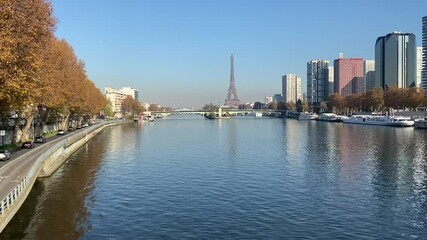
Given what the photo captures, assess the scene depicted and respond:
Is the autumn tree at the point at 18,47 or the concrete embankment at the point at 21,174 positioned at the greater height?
the autumn tree at the point at 18,47

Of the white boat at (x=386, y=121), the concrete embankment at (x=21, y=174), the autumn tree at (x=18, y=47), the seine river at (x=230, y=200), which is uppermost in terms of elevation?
the autumn tree at (x=18, y=47)

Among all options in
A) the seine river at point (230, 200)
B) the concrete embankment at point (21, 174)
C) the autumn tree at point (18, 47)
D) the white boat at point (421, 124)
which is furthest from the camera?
the white boat at point (421, 124)

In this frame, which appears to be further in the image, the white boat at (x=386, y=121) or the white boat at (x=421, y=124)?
the white boat at (x=386, y=121)

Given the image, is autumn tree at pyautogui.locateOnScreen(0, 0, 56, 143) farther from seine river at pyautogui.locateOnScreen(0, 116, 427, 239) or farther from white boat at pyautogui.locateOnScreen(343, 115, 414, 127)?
white boat at pyautogui.locateOnScreen(343, 115, 414, 127)

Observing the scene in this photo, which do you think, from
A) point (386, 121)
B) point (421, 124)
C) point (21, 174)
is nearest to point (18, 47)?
point (21, 174)

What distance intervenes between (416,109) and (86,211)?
629ft

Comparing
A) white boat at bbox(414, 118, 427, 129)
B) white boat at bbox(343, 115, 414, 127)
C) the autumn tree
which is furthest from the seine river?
white boat at bbox(343, 115, 414, 127)

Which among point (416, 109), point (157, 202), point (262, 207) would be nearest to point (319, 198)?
point (262, 207)

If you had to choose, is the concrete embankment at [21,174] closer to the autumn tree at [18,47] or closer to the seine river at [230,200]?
the seine river at [230,200]

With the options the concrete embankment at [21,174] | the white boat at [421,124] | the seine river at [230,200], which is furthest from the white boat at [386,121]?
the concrete embankment at [21,174]

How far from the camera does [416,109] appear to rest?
643 feet

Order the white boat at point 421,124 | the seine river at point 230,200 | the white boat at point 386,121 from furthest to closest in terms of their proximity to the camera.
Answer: the white boat at point 386,121
the white boat at point 421,124
the seine river at point 230,200

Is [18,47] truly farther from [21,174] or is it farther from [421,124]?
[421,124]

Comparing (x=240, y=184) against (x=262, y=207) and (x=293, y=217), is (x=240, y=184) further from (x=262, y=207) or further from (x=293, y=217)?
(x=293, y=217)
